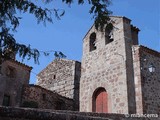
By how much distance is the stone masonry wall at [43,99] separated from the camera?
18797mm

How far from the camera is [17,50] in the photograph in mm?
4746

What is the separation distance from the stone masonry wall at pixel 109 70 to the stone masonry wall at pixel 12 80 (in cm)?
493

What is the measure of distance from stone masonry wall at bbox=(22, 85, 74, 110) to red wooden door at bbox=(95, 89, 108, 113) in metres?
5.20

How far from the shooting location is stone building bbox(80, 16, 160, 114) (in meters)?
13.5

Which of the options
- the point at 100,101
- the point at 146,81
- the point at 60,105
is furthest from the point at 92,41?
the point at 60,105

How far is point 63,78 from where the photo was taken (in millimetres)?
22109

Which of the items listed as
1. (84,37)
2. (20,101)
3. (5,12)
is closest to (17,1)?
(5,12)

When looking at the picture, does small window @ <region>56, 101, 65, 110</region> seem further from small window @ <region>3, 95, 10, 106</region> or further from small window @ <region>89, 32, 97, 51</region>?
small window @ <region>89, 32, 97, 51</region>

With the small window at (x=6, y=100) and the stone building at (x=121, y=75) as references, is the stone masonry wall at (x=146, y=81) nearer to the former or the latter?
the stone building at (x=121, y=75)

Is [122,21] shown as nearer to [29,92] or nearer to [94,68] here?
[94,68]

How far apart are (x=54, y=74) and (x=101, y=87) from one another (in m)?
8.54

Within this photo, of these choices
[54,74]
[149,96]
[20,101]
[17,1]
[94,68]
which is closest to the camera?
[17,1]

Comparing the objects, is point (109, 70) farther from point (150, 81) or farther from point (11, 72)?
point (11, 72)

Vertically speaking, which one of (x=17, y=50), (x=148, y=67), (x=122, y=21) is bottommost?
(x=17, y=50)
